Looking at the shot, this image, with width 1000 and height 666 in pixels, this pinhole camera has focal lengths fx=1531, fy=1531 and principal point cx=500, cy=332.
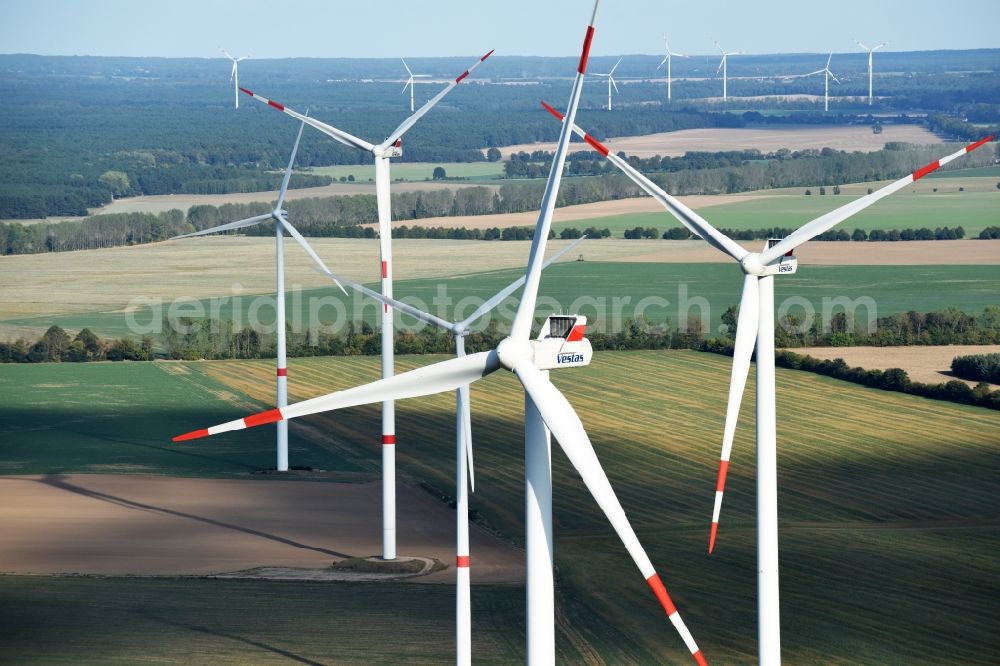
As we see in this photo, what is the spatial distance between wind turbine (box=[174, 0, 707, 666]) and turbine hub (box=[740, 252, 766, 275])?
20.0 ft

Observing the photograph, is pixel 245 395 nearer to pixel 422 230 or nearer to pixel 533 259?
pixel 533 259

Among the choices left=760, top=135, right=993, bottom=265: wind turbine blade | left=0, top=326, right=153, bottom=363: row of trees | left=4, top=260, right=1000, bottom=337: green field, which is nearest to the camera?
left=760, top=135, right=993, bottom=265: wind turbine blade

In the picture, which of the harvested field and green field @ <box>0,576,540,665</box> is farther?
the harvested field

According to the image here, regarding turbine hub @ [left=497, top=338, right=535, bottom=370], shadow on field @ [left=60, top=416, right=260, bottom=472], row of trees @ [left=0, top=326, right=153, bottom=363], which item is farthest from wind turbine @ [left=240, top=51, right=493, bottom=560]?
row of trees @ [left=0, top=326, right=153, bottom=363]

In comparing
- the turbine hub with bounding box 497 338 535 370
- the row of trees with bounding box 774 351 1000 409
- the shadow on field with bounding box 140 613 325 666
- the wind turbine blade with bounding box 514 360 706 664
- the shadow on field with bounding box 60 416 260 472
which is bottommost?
the shadow on field with bounding box 60 416 260 472

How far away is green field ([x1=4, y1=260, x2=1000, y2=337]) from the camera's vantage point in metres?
127

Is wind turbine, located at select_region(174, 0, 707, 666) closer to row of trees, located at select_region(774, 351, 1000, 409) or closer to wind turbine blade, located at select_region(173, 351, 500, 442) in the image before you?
wind turbine blade, located at select_region(173, 351, 500, 442)

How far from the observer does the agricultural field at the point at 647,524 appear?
1813 inches

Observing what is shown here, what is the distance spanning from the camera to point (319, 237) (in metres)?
184

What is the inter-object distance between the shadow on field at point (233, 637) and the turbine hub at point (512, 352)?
58.5ft

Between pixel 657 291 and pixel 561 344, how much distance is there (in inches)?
4354

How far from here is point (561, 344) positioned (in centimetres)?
2952

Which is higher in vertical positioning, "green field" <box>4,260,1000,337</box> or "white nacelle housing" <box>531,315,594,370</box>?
"white nacelle housing" <box>531,315,594,370</box>

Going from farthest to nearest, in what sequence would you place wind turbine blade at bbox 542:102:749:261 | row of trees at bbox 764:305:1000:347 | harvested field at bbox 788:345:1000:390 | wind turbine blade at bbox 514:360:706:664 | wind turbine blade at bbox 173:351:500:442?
row of trees at bbox 764:305:1000:347 → harvested field at bbox 788:345:1000:390 → wind turbine blade at bbox 542:102:749:261 → wind turbine blade at bbox 173:351:500:442 → wind turbine blade at bbox 514:360:706:664
